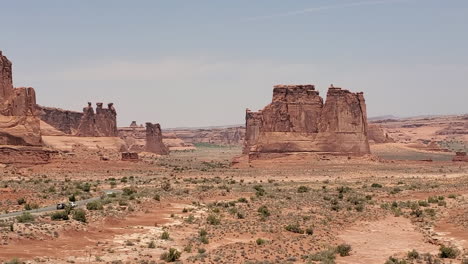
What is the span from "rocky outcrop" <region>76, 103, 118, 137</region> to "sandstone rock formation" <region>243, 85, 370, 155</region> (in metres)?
34.4

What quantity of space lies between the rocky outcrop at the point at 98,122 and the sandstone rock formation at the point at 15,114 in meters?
42.7

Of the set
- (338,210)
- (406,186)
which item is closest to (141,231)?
(338,210)

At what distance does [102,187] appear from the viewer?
164 ft

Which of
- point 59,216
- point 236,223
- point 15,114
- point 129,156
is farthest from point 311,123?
point 59,216

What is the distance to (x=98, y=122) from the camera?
10650 centimetres

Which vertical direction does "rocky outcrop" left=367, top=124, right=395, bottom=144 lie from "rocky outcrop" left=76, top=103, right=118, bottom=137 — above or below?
below

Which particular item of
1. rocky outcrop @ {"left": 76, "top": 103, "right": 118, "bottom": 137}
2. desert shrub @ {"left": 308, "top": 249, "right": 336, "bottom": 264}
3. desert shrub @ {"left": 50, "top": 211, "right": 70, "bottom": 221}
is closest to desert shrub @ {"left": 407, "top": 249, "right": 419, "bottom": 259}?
desert shrub @ {"left": 308, "top": 249, "right": 336, "bottom": 264}

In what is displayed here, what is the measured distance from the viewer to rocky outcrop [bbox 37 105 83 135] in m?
111

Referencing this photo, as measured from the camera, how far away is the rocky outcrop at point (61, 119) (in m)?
111

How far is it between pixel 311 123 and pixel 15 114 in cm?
3960

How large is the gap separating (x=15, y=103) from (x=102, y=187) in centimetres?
1672

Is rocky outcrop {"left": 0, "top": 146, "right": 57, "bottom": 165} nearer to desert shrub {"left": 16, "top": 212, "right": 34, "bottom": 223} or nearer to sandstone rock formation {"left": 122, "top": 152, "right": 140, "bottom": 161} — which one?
sandstone rock formation {"left": 122, "top": 152, "right": 140, "bottom": 161}

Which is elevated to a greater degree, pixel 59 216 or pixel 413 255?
pixel 59 216

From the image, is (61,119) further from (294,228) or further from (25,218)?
(294,228)
